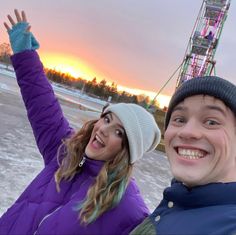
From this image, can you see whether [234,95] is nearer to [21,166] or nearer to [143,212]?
[143,212]

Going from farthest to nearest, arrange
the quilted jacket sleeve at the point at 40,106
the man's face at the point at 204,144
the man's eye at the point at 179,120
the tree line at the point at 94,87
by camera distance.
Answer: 1. the tree line at the point at 94,87
2. the quilted jacket sleeve at the point at 40,106
3. the man's eye at the point at 179,120
4. the man's face at the point at 204,144

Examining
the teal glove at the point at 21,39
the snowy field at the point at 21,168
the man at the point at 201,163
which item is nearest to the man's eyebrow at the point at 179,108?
the man at the point at 201,163

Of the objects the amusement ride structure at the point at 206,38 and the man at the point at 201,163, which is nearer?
the man at the point at 201,163

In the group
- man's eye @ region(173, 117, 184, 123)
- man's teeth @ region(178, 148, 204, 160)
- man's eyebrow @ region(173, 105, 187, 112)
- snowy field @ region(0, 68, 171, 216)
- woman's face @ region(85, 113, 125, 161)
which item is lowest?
snowy field @ region(0, 68, 171, 216)

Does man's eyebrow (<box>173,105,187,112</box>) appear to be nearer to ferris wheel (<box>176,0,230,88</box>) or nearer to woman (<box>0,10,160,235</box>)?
woman (<box>0,10,160,235</box>)

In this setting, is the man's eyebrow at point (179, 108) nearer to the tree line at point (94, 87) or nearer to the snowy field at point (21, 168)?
the snowy field at point (21, 168)

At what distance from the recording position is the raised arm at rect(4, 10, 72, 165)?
2.22 m

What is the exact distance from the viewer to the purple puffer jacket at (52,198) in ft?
5.77

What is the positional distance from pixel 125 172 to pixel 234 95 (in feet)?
2.68

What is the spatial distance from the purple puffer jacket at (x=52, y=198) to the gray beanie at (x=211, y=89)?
27.1 inches

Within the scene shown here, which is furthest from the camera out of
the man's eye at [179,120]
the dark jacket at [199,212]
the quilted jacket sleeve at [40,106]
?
the quilted jacket sleeve at [40,106]

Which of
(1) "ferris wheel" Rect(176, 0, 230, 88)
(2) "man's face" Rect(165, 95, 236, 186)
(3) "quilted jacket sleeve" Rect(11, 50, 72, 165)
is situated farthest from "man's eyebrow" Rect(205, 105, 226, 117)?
(1) "ferris wheel" Rect(176, 0, 230, 88)

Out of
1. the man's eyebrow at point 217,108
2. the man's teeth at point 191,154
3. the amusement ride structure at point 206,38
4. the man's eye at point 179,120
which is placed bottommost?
the man's teeth at point 191,154

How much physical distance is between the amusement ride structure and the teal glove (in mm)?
15378
